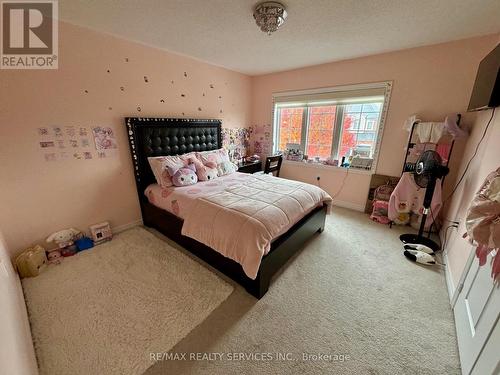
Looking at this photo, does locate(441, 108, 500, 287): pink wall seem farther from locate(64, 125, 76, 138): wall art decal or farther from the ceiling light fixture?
locate(64, 125, 76, 138): wall art decal

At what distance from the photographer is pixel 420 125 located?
2.55 metres

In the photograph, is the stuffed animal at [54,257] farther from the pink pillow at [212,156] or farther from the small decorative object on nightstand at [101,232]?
the pink pillow at [212,156]

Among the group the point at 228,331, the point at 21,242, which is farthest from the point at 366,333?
the point at 21,242

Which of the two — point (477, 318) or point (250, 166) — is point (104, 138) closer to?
point (250, 166)

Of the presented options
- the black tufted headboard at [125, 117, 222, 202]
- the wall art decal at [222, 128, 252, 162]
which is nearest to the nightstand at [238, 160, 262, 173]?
the wall art decal at [222, 128, 252, 162]

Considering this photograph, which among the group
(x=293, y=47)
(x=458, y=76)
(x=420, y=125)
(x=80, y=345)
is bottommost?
(x=80, y=345)

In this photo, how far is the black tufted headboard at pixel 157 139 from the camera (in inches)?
103

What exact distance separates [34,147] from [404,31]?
3968 millimetres

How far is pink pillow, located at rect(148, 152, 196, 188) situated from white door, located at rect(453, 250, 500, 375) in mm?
2844

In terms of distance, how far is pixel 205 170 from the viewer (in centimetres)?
289

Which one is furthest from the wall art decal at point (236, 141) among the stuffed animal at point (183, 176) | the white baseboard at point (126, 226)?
the white baseboard at point (126, 226)

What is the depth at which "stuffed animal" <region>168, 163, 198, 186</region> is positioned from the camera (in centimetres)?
255

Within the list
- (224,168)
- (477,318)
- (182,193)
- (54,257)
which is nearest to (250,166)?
(224,168)

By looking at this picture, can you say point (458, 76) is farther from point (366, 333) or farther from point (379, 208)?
point (366, 333)
